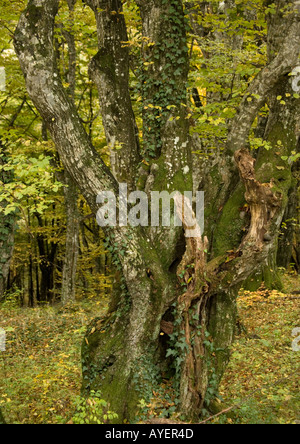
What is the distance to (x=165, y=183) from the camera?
5.36m

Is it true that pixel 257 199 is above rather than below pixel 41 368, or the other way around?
above

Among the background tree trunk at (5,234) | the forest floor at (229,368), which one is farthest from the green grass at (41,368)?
the background tree trunk at (5,234)

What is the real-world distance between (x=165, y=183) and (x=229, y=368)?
3.73 metres

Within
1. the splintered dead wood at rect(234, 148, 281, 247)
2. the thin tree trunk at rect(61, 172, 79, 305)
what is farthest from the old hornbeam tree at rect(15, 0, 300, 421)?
the thin tree trunk at rect(61, 172, 79, 305)

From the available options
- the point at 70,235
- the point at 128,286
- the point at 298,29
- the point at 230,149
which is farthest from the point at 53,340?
the point at 298,29

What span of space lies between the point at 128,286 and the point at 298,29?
4.30 metres

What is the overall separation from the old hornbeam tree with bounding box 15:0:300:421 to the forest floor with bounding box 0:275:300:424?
0.61 m

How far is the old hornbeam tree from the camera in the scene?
482 cm

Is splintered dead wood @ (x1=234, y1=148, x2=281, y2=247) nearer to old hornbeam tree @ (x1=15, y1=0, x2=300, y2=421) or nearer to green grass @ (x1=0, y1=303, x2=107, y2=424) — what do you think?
old hornbeam tree @ (x1=15, y1=0, x2=300, y2=421)

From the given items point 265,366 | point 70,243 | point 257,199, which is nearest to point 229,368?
point 265,366

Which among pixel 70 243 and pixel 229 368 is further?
pixel 70 243

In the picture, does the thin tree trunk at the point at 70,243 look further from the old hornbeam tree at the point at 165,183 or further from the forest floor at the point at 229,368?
the old hornbeam tree at the point at 165,183

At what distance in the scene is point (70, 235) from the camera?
11609 mm

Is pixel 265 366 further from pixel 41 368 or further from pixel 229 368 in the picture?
pixel 41 368
